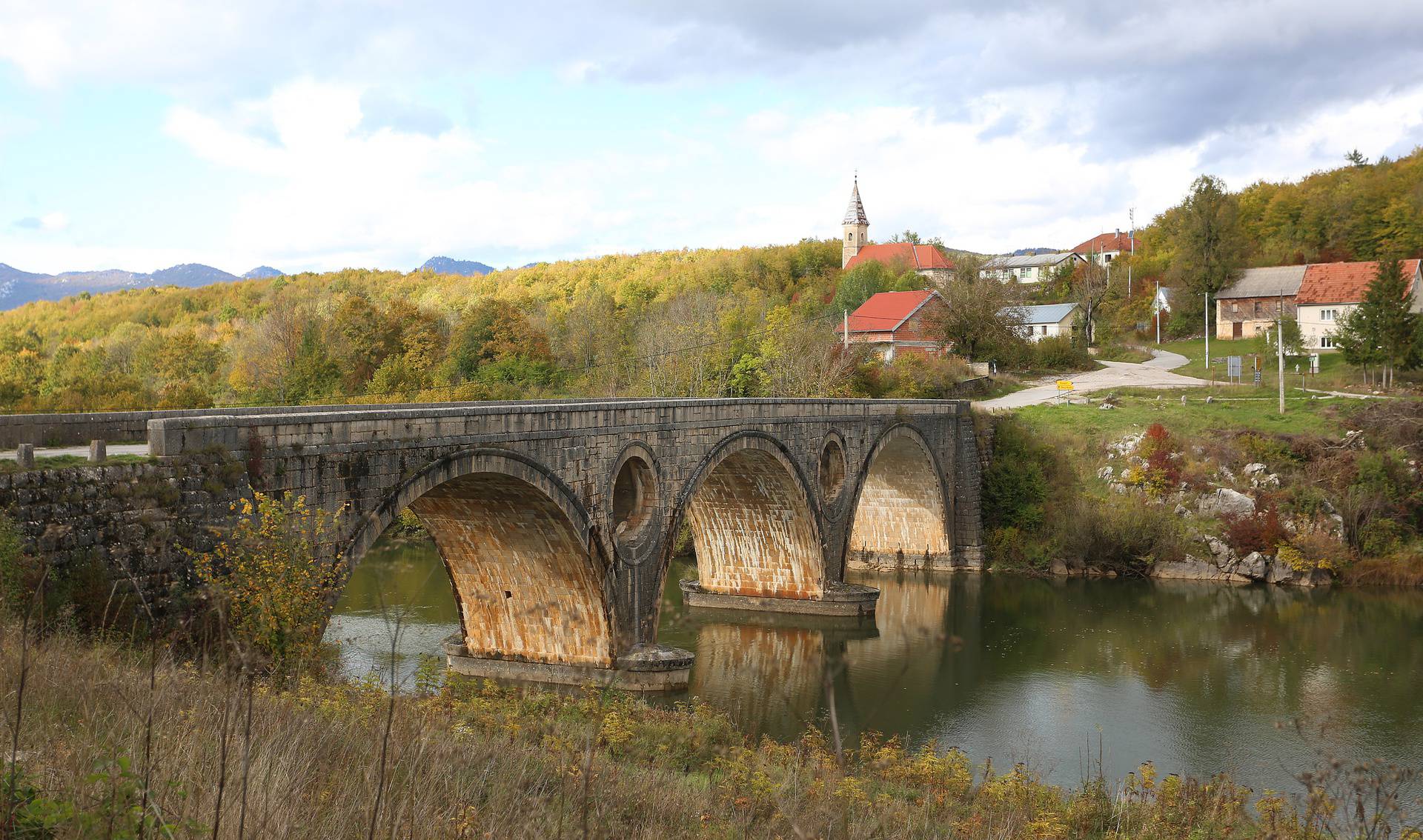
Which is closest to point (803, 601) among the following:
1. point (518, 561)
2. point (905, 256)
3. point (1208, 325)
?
point (518, 561)

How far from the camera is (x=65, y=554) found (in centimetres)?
1011

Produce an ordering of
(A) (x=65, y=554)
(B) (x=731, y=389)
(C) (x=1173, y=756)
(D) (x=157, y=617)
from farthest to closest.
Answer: (B) (x=731, y=389)
(C) (x=1173, y=756)
(D) (x=157, y=617)
(A) (x=65, y=554)

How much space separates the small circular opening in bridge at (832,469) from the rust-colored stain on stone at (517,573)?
11.1 m

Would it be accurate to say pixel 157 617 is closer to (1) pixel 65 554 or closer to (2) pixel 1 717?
(1) pixel 65 554

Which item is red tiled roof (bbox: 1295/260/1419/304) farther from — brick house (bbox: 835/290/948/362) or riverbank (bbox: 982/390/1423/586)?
brick house (bbox: 835/290/948/362)

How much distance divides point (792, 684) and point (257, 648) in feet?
48.2

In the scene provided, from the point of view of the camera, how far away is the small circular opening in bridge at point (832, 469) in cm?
3089

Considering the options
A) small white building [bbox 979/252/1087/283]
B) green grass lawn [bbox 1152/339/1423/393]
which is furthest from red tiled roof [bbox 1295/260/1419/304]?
small white building [bbox 979/252/1087/283]

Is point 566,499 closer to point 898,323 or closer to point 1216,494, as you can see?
point 1216,494

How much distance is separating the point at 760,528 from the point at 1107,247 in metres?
71.1

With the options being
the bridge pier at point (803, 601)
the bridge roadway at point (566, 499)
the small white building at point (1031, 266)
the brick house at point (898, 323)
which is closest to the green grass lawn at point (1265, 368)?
the brick house at point (898, 323)

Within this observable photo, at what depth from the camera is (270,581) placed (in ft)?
37.5

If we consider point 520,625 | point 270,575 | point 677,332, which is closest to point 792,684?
point 520,625

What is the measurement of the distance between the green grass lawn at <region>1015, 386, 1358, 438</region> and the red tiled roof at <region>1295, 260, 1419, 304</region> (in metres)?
17.4
